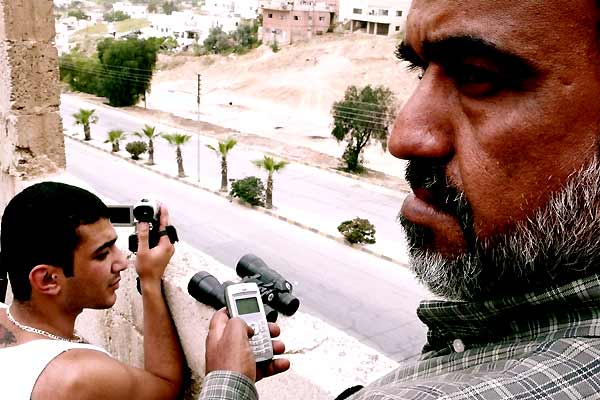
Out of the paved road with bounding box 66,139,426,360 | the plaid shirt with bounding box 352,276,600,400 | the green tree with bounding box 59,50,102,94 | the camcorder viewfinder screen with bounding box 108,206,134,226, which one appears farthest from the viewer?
the green tree with bounding box 59,50,102,94

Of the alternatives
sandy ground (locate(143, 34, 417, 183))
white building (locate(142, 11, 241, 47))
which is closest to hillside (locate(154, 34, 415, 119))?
sandy ground (locate(143, 34, 417, 183))

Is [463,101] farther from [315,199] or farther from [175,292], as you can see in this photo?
[315,199]

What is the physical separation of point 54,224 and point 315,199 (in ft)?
64.5

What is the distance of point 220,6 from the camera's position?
289ft

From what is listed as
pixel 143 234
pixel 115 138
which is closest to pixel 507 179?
pixel 143 234

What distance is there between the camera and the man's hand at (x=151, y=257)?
6.15ft

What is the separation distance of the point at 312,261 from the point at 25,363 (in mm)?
14816

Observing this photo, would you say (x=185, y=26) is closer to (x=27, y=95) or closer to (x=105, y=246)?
(x=27, y=95)

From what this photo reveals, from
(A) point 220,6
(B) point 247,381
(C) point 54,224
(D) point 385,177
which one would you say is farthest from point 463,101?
(A) point 220,6

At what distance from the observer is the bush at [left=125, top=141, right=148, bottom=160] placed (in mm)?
25906

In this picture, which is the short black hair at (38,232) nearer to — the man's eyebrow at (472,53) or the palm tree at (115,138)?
the man's eyebrow at (472,53)

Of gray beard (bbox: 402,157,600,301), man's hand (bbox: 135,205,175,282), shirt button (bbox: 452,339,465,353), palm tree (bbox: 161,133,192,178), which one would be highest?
gray beard (bbox: 402,157,600,301)

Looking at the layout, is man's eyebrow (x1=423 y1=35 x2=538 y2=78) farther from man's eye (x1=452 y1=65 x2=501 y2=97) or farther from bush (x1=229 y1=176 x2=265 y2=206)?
bush (x1=229 y1=176 x2=265 y2=206)

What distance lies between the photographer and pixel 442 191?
0.90 m
